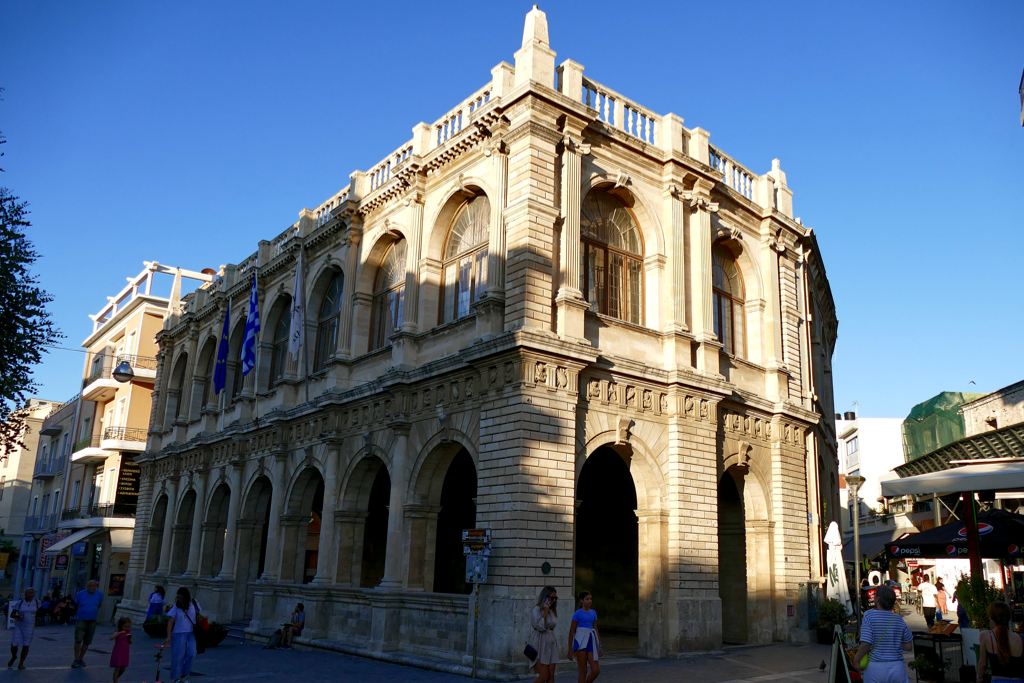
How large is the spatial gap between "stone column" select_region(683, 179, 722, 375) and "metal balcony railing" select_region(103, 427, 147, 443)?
2993cm

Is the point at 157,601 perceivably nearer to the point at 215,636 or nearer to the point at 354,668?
the point at 215,636

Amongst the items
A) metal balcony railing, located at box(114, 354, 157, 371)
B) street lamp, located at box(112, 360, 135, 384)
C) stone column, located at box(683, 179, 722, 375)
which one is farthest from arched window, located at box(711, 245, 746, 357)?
metal balcony railing, located at box(114, 354, 157, 371)

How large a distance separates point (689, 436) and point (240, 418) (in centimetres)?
1659

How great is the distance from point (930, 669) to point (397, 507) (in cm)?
1152

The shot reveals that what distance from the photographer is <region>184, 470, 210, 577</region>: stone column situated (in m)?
29.4

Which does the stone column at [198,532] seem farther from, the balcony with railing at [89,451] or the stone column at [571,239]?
the stone column at [571,239]

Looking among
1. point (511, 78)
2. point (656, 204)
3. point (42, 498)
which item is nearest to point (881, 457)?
point (656, 204)

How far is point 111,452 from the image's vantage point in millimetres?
38750

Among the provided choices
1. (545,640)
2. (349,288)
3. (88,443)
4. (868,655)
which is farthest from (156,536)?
(868,655)

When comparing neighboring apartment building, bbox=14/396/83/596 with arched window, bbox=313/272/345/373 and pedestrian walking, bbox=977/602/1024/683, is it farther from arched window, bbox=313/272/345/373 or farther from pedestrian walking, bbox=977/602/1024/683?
pedestrian walking, bbox=977/602/1024/683

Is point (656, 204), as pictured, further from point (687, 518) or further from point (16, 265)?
point (16, 265)

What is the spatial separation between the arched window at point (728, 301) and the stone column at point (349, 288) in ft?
34.0

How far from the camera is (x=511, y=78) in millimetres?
18875

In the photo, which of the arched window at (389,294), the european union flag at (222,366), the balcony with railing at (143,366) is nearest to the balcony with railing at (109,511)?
the balcony with railing at (143,366)
